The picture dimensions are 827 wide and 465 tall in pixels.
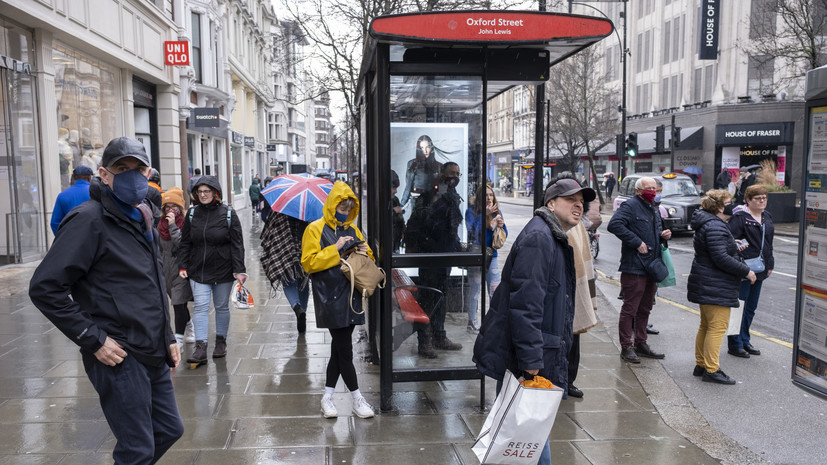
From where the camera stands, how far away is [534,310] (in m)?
3.19

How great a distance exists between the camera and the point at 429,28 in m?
4.36

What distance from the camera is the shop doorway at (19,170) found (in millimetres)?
10359

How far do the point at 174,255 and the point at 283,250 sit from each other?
1130mm

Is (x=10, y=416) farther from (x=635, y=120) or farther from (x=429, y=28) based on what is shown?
(x=635, y=120)

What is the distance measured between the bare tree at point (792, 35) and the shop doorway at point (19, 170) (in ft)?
64.2

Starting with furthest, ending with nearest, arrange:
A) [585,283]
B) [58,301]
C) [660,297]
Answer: [660,297] → [585,283] → [58,301]

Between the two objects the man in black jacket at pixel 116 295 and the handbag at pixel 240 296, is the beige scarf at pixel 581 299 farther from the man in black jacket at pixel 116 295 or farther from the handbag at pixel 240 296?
the man in black jacket at pixel 116 295

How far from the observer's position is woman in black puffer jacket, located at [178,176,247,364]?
592cm

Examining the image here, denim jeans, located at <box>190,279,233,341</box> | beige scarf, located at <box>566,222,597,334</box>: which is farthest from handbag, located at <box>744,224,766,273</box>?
denim jeans, located at <box>190,279,233,341</box>

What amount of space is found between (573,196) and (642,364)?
345 centimetres

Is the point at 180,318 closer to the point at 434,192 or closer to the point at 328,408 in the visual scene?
the point at 328,408

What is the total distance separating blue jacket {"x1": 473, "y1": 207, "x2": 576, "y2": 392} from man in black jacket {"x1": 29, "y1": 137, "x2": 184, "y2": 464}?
171 cm

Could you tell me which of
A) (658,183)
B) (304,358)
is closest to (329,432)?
(304,358)

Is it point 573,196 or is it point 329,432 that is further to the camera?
point 329,432
